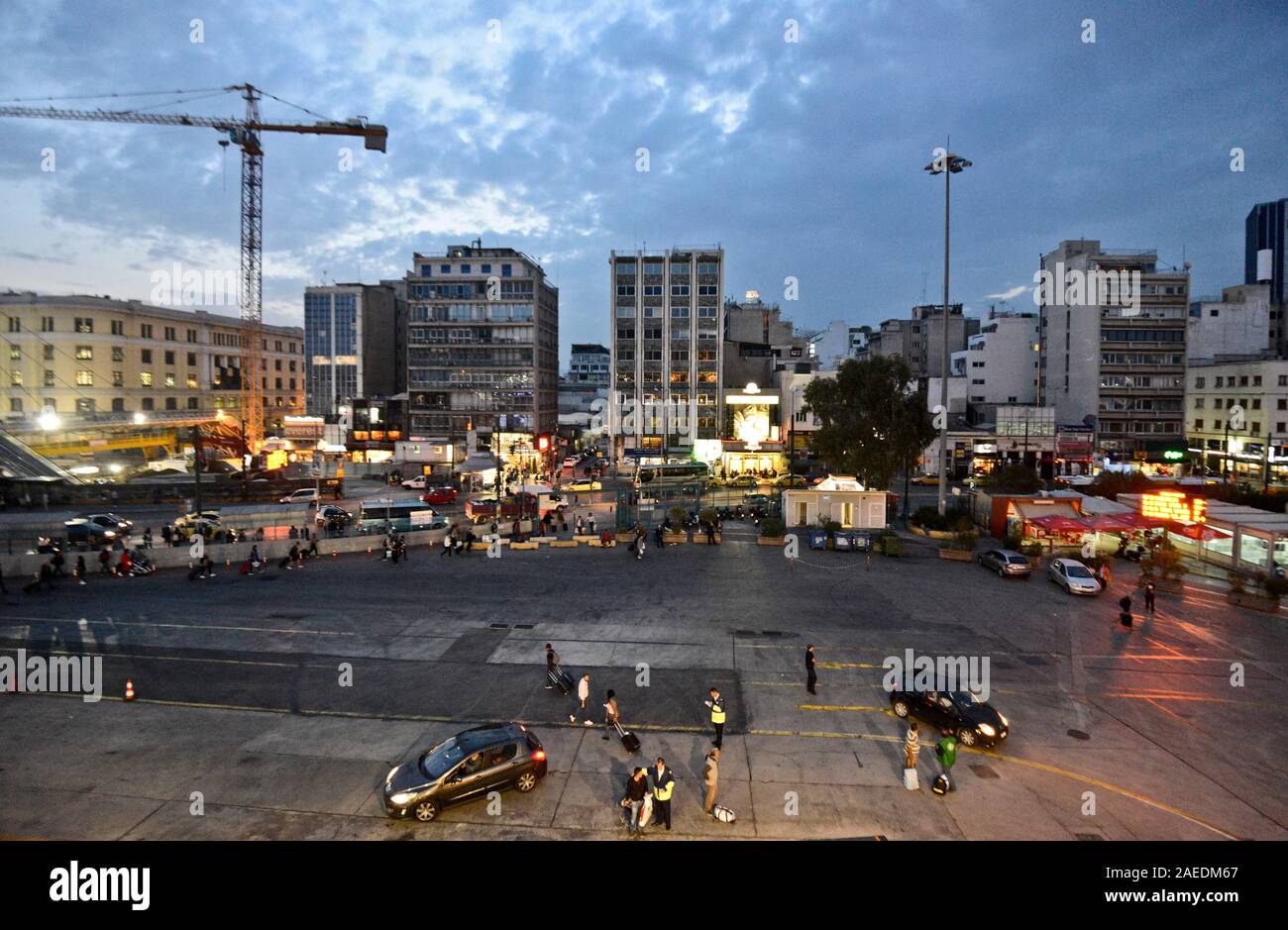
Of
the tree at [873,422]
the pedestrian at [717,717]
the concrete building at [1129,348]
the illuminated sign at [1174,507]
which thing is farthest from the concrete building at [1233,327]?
the pedestrian at [717,717]

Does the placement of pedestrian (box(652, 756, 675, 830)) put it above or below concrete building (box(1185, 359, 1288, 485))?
below

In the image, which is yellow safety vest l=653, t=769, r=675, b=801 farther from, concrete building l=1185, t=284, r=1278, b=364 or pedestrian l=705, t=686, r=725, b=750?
concrete building l=1185, t=284, r=1278, b=364

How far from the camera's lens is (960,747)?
1402cm

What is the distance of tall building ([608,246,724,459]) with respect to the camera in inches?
3009

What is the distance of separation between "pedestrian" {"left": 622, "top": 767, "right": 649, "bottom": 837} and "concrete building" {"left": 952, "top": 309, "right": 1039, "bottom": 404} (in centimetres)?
8114

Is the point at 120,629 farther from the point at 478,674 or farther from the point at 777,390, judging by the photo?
the point at 777,390

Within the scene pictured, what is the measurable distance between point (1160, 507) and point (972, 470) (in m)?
33.9

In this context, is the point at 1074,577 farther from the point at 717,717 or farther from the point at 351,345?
the point at 351,345

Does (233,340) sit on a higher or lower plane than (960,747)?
Answer: higher

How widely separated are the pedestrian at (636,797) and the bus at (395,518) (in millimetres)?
29164

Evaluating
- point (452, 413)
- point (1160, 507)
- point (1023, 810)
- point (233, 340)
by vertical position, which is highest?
point (233, 340)

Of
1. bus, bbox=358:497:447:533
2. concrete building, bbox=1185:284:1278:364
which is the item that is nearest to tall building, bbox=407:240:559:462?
bus, bbox=358:497:447:533
